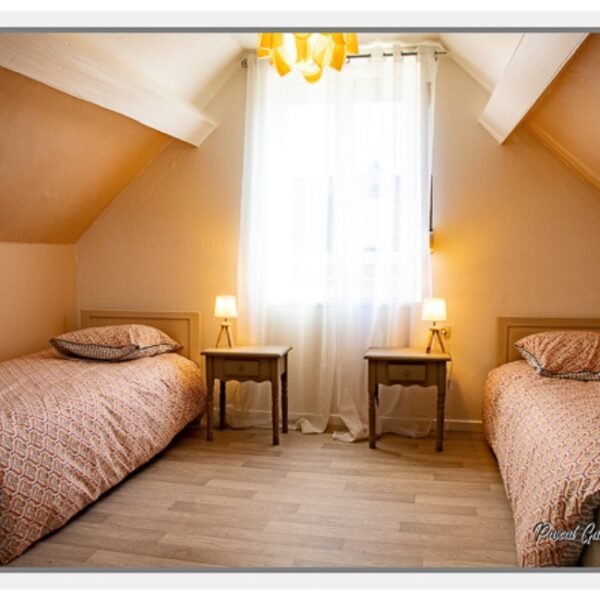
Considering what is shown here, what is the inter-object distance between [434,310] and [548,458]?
4.78 feet

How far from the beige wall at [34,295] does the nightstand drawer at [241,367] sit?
1.21m

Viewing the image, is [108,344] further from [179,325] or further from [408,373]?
[408,373]

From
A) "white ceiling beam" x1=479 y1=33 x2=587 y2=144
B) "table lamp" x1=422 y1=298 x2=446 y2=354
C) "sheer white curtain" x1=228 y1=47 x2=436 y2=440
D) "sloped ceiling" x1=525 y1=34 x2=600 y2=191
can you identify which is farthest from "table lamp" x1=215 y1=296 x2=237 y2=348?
"sloped ceiling" x1=525 y1=34 x2=600 y2=191

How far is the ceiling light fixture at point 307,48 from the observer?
7.05ft

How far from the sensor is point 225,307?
3.75 meters

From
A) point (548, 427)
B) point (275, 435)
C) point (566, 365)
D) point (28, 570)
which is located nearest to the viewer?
point (28, 570)

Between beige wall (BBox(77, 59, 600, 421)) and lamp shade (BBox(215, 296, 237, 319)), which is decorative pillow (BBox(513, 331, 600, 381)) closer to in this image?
beige wall (BBox(77, 59, 600, 421))

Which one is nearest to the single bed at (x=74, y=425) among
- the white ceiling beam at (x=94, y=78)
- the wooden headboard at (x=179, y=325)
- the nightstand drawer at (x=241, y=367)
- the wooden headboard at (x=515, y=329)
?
the wooden headboard at (x=179, y=325)

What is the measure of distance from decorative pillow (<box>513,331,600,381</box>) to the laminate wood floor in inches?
22.2

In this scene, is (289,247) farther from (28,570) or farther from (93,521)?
(28,570)
